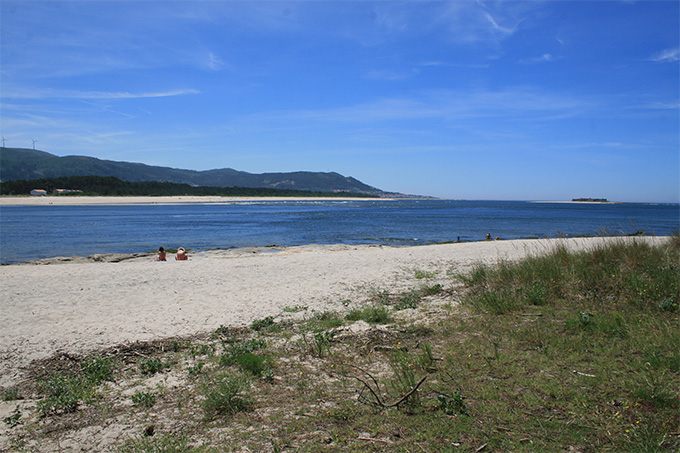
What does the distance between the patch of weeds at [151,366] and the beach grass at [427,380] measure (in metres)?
0.03

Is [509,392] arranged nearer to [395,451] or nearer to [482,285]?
[395,451]

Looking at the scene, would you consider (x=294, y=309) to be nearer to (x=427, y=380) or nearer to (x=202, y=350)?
(x=202, y=350)

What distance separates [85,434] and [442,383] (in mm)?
3272

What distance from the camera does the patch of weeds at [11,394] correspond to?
437 centimetres

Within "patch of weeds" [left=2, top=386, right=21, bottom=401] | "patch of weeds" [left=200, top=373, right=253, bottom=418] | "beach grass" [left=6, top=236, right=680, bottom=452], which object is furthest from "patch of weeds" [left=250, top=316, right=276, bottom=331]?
"patch of weeds" [left=2, top=386, right=21, bottom=401]

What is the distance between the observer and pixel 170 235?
94.8 feet

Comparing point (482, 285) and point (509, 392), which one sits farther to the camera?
point (482, 285)

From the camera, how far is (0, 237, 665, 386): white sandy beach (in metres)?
6.22

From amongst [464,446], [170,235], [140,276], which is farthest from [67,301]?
[170,235]

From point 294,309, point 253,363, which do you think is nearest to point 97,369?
point 253,363

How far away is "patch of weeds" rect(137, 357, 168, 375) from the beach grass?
28 mm

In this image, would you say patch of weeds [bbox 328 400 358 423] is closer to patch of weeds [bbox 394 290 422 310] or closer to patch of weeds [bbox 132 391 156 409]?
patch of weeds [bbox 132 391 156 409]

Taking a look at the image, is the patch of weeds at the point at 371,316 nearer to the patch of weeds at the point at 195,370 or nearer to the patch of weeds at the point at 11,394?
the patch of weeds at the point at 195,370

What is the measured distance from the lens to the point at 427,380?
401 cm
